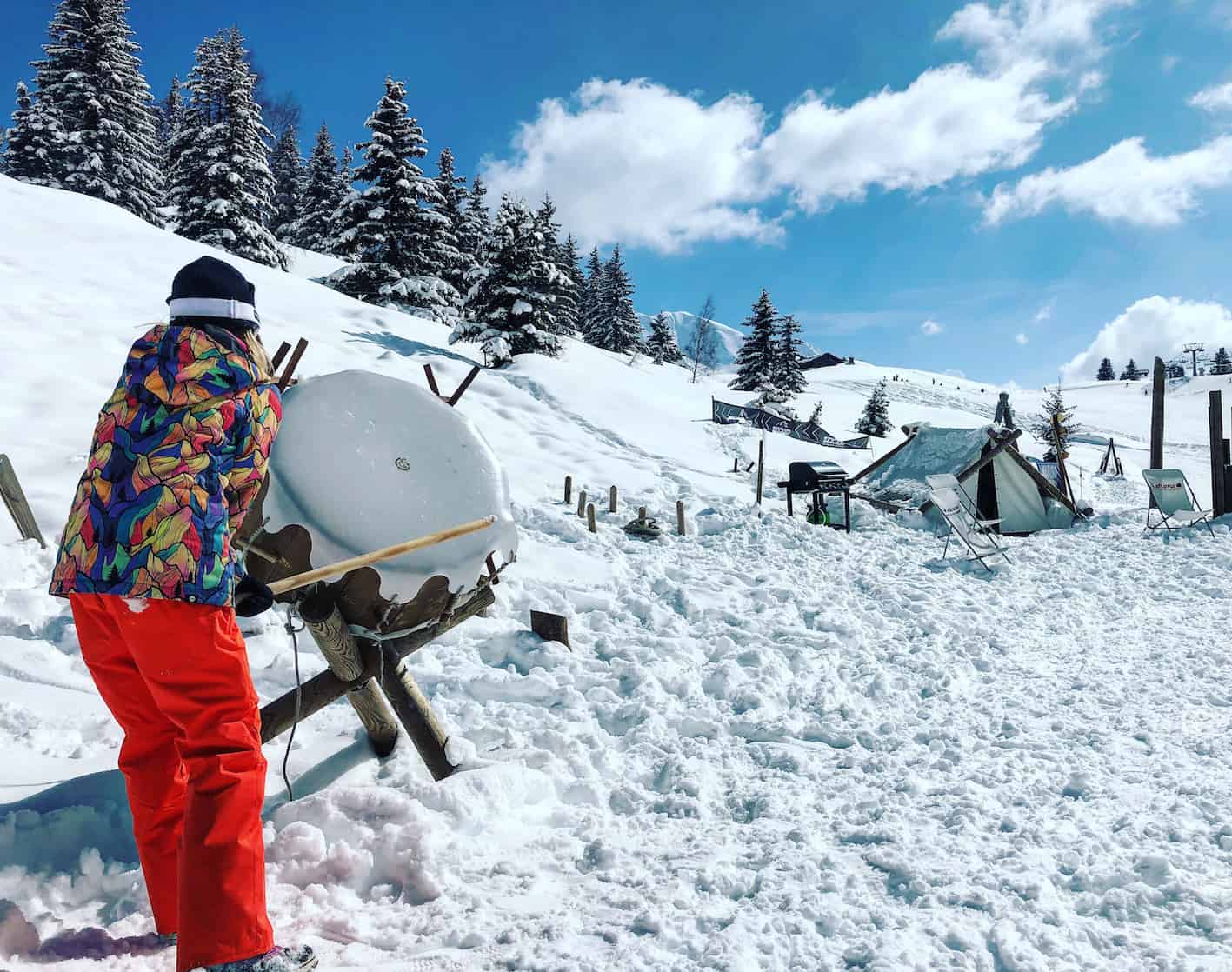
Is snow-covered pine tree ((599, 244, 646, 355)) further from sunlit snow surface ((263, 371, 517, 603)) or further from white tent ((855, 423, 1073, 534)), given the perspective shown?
sunlit snow surface ((263, 371, 517, 603))

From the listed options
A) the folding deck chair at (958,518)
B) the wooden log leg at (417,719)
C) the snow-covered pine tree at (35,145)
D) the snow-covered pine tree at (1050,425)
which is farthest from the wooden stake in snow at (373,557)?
A: the snow-covered pine tree at (35,145)

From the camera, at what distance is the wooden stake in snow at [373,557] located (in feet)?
7.73

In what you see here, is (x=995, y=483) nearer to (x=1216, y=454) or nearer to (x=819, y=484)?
(x=1216, y=454)

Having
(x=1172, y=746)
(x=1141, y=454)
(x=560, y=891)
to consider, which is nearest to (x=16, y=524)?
(x=560, y=891)

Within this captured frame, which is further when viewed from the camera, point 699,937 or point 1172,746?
point 1172,746

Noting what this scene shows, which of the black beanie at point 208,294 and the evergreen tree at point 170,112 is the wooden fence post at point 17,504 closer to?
the black beanie at point 208,294

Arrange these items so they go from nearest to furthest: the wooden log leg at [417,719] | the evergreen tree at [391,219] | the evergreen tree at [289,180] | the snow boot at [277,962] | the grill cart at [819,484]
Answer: the snow boot at [277,962], the wooden log leg at [417,719], the grill cart at [819,484], the evergreen tree at [391,219], the evergreen tree at [289,180]

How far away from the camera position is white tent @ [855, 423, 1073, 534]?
1395 centimetres

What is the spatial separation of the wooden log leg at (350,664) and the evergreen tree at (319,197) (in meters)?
43.1

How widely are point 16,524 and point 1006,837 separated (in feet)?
21.2

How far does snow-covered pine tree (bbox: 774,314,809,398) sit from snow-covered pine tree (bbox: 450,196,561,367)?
64.5 ft

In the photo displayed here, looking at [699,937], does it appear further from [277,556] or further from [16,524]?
[16,524]

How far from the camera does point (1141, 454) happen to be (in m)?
39.5

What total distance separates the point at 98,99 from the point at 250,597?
39128 mm
